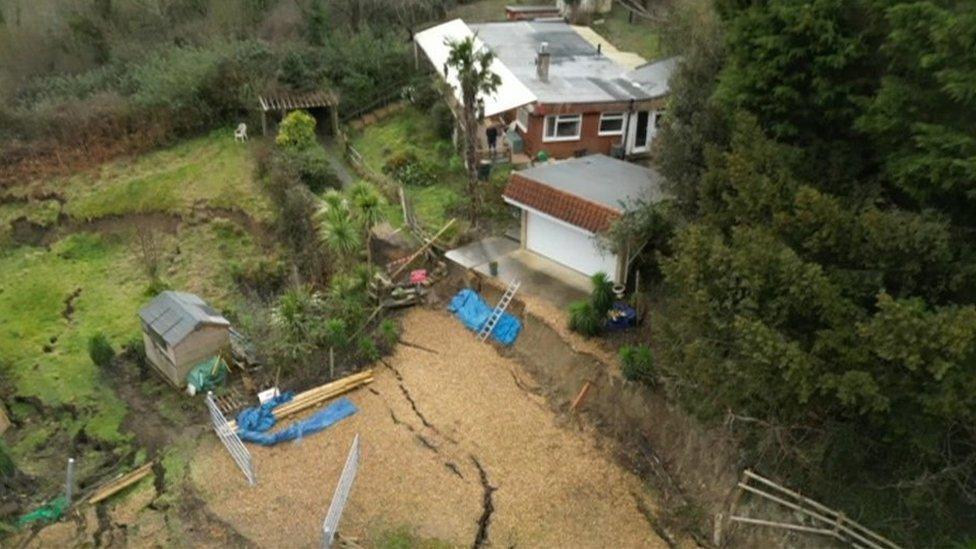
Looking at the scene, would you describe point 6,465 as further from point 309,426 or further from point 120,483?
point 309,426

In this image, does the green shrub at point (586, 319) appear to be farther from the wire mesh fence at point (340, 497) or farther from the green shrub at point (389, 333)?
the wire mesh fence at point (340, 497)

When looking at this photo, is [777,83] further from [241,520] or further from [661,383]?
[241,520]

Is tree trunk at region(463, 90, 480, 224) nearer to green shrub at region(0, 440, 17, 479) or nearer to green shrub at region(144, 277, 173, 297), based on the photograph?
green shrub at region(144, 277, 173, 297)

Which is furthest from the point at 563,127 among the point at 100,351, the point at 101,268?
the point at 101,268

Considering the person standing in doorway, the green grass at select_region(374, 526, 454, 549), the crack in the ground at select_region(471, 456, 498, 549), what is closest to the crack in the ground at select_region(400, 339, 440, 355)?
the crack in the ground at select_region(471, 456, 498, 549)

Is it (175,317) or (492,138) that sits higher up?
(492,138)

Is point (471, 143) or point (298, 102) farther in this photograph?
point (298, 102)

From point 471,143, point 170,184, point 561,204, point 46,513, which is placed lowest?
point 46,513
